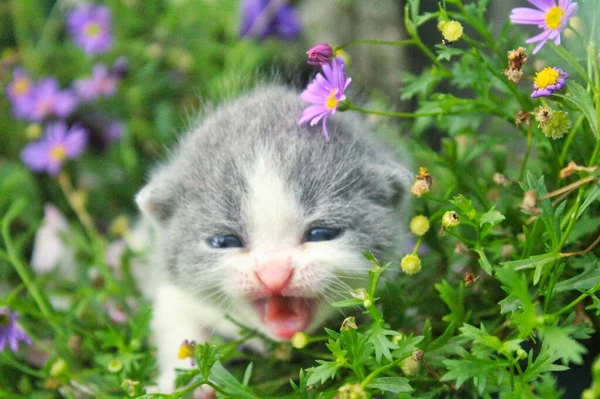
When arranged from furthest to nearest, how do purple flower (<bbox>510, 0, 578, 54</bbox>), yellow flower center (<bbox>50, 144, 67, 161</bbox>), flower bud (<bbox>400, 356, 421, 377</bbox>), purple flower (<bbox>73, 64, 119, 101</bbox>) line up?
purple flower (<bbox>73, 64, 119, 101</bbox>), yellow flower center (<bbox>50, 144, 67, 161</bbox>), flower bud (<bbox>400, 356, 421, 377</bbox>), purple flower (<bbox>510, 0, 578, 54</bbox>)

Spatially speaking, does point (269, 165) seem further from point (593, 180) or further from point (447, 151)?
point (593, 180)

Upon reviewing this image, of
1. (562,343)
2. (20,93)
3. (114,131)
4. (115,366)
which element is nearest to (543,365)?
(562,343)

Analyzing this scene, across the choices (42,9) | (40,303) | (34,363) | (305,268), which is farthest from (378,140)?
(42,9)

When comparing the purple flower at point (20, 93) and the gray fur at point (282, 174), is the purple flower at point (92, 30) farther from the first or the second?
the gray fur at point (282, 174)

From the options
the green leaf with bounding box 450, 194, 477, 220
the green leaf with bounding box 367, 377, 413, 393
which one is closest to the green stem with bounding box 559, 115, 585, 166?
the green leaf with bounding box 450, 194, 477, 220

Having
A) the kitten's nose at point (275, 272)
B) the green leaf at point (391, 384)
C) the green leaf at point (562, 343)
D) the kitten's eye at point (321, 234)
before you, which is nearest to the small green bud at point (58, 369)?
the kitten's nose at point (275, 272)

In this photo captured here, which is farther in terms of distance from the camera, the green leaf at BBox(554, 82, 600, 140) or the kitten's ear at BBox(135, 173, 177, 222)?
the kitten's ear at BBox(135, 173, 177, 222)

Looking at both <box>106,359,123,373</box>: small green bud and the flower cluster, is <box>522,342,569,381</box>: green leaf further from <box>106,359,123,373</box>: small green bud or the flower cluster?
the flower cluster
